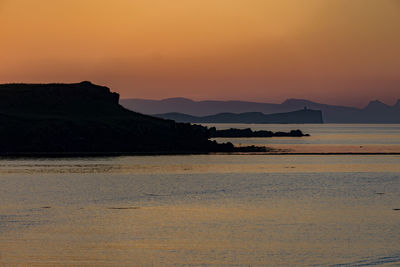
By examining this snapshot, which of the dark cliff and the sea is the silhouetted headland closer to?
the dark cliff

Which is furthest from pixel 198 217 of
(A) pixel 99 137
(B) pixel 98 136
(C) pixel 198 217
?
(B) pixel 98 136

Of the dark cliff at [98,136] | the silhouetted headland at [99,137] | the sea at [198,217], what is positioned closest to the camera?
the sea at [198,217]

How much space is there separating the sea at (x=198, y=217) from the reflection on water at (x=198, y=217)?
0.06 meters

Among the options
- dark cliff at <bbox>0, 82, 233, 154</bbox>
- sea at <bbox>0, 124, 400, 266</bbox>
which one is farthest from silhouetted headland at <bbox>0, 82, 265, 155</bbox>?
sea at <bbox>0, 124, 400, 266</bbox>

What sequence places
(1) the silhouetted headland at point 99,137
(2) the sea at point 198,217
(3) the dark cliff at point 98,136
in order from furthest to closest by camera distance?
(3) the dark cliff at point 98,136
(1) the silhouetted headland at point 99,137
(2) the sea at point 198,217

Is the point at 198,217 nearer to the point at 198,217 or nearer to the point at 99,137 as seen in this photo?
the point at 198,217

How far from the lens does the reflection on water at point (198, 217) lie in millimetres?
36875

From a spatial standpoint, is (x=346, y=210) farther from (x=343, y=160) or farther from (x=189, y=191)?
(x=343, y=160)

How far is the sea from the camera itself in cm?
3684

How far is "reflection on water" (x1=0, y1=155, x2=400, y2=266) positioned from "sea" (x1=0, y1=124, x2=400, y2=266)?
0.06 meters

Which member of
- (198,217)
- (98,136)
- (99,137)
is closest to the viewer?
(198,217)

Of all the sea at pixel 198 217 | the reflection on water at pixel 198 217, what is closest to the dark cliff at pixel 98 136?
the sea at pixel 198 217

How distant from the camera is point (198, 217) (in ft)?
169

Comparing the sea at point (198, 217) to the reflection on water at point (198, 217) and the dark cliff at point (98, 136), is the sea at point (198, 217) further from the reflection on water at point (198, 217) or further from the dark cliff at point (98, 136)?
the dark cliff at point (98, 136)
